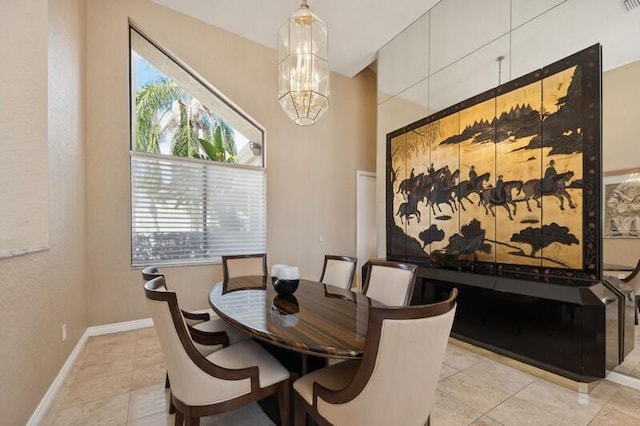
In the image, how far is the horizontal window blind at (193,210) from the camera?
11.7 ft

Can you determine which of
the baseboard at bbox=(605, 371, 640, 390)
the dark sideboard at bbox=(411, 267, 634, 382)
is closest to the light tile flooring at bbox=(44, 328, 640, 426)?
the baseboard at bbox=(605, 371, 640, 390)

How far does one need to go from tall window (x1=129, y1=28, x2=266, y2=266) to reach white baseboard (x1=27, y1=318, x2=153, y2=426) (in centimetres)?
77

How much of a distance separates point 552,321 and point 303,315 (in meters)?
2.11

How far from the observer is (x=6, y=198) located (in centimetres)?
170

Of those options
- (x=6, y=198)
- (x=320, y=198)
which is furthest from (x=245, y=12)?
(x=6, y=198)

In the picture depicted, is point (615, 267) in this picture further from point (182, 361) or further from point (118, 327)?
point (118, 327)

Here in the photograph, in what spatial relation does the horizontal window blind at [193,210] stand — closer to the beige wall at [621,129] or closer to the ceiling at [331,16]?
the ceiling at [331,16]

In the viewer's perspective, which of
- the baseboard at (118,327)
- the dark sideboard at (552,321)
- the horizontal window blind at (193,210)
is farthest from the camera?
the horizontal window blind at (193,210)

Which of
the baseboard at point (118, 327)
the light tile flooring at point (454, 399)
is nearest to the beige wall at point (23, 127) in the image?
the light tile flooring at point (454, 399)

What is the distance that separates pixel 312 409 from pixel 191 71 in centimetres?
434

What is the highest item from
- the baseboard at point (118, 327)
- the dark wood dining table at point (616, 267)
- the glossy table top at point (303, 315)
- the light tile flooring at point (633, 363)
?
the dark wood dining table at point (616, 267)

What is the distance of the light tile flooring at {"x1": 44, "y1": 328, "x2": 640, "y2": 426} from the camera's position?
5.96 feet

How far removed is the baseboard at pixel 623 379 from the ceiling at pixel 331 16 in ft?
14.9

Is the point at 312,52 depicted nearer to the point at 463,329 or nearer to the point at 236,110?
the point at 236,110
